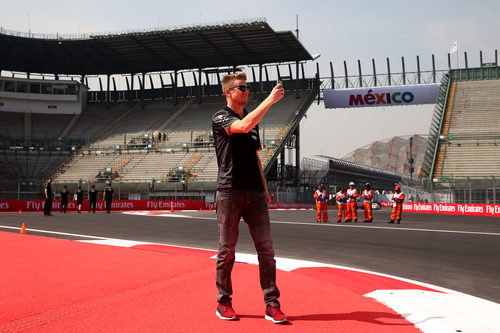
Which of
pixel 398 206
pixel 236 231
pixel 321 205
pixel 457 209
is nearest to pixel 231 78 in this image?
pixel 236 231

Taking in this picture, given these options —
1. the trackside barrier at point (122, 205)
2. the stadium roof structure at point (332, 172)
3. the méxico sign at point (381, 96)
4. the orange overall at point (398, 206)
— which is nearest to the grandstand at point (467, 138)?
the méxico sign at point (381, 96)

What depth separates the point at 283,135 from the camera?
44.3m

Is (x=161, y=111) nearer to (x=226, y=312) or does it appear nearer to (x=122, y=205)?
(x=122, y=205)

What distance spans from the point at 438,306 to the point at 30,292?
370cm

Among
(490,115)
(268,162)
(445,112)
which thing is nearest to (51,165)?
(268,162)

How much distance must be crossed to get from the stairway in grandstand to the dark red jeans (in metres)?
34.1

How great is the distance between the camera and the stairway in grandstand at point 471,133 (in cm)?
3766

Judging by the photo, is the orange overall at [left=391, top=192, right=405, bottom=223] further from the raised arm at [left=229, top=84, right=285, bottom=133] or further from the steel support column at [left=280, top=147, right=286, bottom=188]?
the steel support column at [left=280, top=147, right=286, bottom=188]

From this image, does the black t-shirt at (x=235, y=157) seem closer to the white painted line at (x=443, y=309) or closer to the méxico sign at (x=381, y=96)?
the white painted line at (x=443, y=309)

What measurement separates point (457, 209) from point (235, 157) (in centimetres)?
2923

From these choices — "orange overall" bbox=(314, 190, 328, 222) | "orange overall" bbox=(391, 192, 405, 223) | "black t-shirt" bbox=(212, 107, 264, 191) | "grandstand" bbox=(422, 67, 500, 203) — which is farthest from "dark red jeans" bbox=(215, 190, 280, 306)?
"grandstand" bbox=(422, 67, 500, 203)

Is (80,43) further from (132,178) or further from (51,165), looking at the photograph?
(132,178)

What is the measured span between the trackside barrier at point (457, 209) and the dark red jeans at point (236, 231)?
2772 cm

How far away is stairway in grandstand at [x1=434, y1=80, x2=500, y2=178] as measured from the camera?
37656 mm
